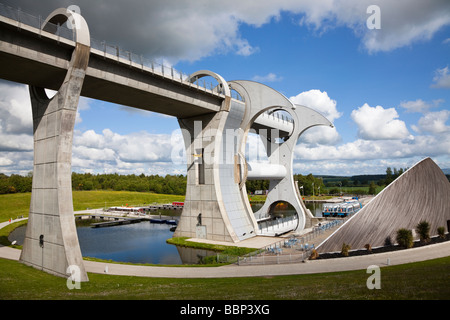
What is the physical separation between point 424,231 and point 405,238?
9.44 ft

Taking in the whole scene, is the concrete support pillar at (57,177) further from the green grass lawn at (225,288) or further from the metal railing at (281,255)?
the metal railing at (281,255)

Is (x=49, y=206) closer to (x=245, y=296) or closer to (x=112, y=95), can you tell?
(x=112, y=95)

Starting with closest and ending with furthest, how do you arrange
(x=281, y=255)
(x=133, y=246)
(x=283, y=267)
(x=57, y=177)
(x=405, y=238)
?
(x=57, y=177), (x=283, y=267), (x=405, y=238), (x=281, y=255), (x=133, y=246)

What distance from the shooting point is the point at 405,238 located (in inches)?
885

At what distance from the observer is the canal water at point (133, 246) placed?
87.9ft

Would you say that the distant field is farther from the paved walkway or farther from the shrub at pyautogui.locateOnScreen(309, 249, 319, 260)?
the shrub at pyautogui.locateOnScreen(309, 249, 319, 260)

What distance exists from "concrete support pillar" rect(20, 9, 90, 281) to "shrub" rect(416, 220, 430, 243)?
24.8 metres

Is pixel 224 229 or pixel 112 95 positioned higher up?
pixel 112 95

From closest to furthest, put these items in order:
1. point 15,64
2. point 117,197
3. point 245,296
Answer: point 245,296 → point 15,64 → point 117,197

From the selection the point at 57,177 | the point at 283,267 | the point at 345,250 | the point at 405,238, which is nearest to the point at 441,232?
the point at 405,238

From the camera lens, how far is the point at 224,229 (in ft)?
102

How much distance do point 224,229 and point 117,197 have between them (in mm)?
72386

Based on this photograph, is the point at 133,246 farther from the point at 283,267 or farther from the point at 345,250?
the point at 345,250
